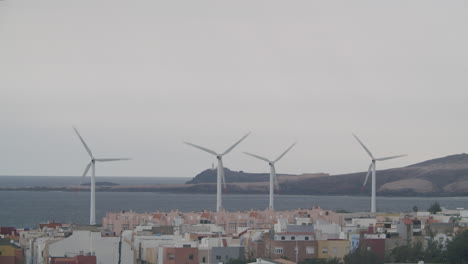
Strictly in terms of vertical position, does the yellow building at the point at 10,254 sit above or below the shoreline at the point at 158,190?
below

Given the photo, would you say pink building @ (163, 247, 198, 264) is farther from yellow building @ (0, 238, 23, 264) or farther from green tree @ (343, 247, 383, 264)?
green tree @ (343, 247, 383, 264)

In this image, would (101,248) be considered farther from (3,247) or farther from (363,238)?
(363,238)

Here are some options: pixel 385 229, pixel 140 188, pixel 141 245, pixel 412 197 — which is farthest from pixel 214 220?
pixel 140 188

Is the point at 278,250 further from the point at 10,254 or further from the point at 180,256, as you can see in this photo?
the point at 10,254

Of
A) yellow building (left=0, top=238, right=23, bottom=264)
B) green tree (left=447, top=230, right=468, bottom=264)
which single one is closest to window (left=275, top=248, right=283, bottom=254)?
green tree (left=447, top=230, right=468, bottom=264)

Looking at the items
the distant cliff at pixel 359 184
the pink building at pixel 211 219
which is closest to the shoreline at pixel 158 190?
the distant cliff at pixel 359 184

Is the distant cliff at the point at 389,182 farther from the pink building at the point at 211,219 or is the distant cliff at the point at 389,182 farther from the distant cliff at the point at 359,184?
the pink building at the point at 211,219
